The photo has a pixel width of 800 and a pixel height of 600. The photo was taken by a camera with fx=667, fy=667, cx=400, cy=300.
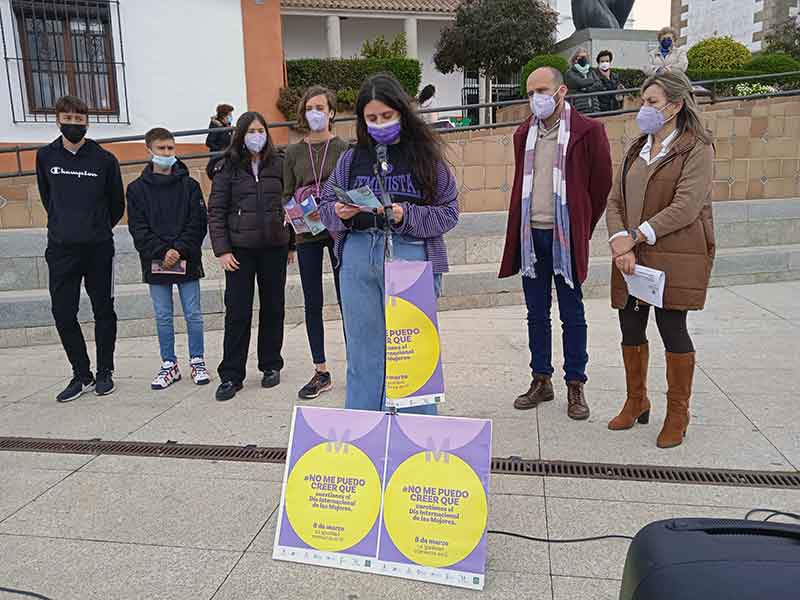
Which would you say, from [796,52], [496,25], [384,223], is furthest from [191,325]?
[796,52]

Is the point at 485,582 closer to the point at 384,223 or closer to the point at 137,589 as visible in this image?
the point at 137,589

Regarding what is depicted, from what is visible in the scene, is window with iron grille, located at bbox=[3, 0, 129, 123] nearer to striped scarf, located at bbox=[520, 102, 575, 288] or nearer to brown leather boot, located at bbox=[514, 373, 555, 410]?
striped scarf, located at bbox=[520, 102, 575, 288]

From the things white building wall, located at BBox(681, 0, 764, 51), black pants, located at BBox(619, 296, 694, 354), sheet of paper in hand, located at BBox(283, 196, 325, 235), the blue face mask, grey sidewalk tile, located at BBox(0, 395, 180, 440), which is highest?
white building wall, located at BBox(681, 0, 764, 51)

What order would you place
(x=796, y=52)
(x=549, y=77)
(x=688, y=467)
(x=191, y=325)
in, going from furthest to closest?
(x=796, y=52)
(x=191, y=325)
(x=549, y=77)
(x=688, y=467)

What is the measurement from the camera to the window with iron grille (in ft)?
38.0

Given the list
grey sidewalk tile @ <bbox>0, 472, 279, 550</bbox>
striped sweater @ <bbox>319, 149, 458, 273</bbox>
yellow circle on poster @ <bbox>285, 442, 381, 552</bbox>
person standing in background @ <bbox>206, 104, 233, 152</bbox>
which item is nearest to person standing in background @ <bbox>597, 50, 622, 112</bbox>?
person standing in background @ <bbox>206, 104, 233, 152</bbox>

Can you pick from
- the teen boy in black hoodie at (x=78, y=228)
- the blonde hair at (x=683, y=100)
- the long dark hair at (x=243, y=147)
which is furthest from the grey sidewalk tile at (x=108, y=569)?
the blonde hair at (x=683, y=100)

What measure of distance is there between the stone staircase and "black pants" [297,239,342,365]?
2.19 meters

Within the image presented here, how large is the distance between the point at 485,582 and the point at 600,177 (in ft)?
7.68

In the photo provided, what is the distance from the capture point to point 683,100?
3260mm

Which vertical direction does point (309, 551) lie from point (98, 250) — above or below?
below

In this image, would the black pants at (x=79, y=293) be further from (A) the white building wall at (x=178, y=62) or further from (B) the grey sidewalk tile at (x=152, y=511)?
(A) the white building wall at (x=178, y=62)

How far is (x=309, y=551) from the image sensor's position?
8.06 feet

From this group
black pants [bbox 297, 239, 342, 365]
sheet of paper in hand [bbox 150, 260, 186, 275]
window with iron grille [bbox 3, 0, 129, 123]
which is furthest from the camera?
window with iron grille [bbox 3, 0, 129, 123]
